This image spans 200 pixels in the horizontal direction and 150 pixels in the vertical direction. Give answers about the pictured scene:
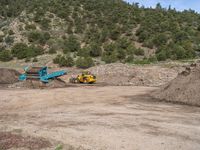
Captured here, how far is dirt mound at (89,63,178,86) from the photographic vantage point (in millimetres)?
30891

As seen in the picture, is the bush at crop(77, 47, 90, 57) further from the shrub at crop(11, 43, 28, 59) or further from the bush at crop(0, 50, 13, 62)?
the bush at crop(0, 50, 13, 62)

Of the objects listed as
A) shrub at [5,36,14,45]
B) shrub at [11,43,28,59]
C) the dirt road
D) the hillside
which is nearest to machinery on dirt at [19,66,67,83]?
the dirt road

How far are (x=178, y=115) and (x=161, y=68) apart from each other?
59.3ft

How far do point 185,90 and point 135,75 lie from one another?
12144mm

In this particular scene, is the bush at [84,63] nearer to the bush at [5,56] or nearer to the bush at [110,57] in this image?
the bush at [110,57]

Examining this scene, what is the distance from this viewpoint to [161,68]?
33250 millimetres

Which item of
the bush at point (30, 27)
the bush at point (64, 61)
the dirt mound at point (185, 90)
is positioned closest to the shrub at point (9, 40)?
the bush at point (30, 27)

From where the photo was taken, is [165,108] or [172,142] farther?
[165,108]

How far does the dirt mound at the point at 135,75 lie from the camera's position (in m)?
30.9

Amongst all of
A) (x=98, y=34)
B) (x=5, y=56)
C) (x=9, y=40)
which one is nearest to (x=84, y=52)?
(x=98, y=34)

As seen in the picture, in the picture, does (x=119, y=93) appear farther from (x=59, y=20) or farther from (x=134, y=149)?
(x=59, y=20)

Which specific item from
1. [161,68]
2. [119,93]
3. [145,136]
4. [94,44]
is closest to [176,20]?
[94,44]

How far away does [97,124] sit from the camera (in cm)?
1355

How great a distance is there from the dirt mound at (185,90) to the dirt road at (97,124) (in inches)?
39.8
